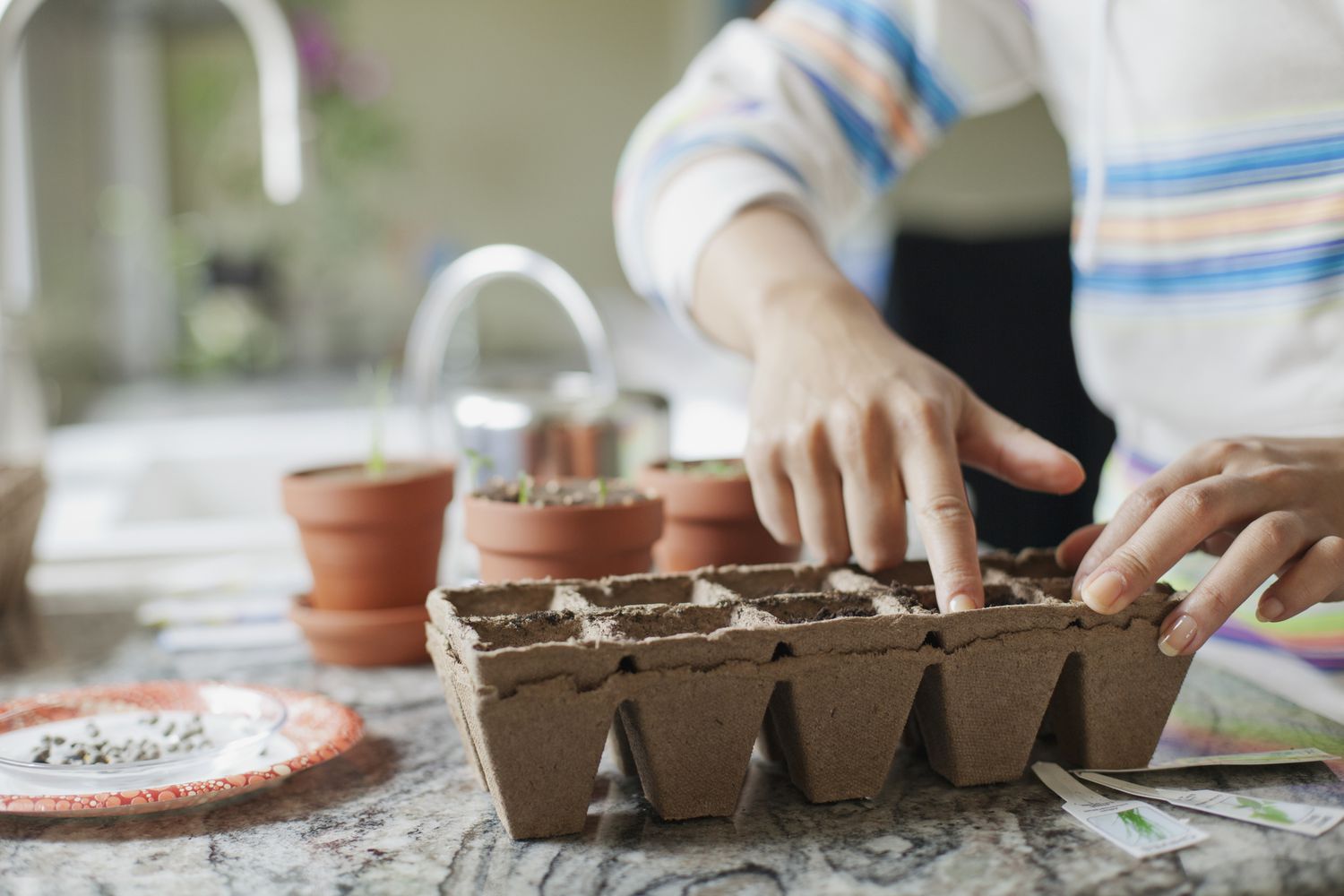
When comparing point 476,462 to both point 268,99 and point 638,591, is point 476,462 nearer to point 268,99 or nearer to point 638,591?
point 638,591

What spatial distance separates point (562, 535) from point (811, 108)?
0.58 m

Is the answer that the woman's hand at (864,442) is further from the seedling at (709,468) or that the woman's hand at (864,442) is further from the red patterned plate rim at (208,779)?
the red patterned plate rim at (208,779)

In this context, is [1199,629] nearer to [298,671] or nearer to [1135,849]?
[1135,849]

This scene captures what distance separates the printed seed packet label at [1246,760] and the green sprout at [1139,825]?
74 millimetres

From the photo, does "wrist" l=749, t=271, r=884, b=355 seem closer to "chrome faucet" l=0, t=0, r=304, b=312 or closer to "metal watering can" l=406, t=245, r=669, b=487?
"metal watering can" l=406, t=245, r=669, b=487

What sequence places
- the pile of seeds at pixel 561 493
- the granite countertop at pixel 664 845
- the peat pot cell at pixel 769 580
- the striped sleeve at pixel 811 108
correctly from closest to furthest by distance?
the granite countertop at pixel 664 845 < the peat pot cell at pixel 769 580 < the pile of seeds at pixel 561 493 < the striped sleeve at pixel 811 108

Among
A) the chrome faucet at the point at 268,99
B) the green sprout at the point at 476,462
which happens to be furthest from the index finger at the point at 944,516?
the chrome faucet at the point at 268,99

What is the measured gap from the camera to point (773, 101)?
1.21 m

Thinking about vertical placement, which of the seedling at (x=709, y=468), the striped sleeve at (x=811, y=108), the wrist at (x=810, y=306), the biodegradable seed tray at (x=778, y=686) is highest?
the striped sleeve at (x=811, y=108)

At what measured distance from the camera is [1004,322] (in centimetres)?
242

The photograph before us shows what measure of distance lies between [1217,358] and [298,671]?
2.78 feet

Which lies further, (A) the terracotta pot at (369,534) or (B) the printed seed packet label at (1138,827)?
(A) the terracotta pot at (369,534)

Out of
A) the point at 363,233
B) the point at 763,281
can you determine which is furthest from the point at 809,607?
the point at 363,233

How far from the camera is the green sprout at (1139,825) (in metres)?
0.62
